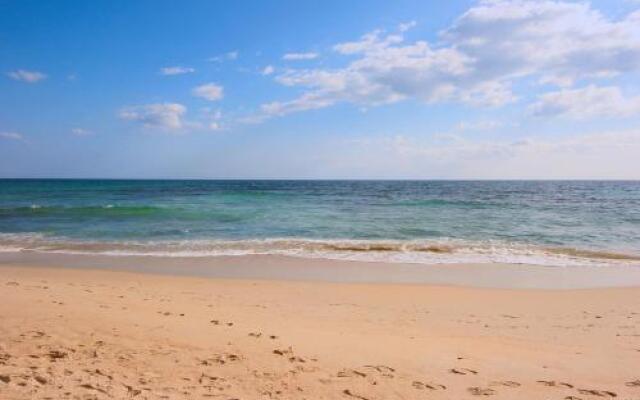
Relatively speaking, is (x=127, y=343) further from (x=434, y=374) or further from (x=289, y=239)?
(x=289, y=239)

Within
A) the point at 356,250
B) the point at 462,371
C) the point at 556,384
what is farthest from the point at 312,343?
the point at 356,250

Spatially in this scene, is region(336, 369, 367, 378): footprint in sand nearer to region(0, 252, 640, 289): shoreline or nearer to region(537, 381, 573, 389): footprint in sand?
region(537, 381, 573, 389): footprint in sand

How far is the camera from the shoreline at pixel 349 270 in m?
9.73

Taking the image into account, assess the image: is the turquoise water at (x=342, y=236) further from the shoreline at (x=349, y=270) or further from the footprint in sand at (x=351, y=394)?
the footprint in sand at (x=351, y=394)

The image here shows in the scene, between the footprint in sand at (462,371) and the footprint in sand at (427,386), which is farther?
the footprint in sand at (462,371)

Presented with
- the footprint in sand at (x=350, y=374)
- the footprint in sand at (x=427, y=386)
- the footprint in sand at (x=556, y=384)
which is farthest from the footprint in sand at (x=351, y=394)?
the footprint in sand at (x=556, y=384)

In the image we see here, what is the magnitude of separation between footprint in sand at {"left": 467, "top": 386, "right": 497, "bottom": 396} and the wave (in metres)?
8.33

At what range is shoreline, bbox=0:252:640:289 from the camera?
9.73 m

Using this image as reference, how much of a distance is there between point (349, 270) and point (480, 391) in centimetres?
710

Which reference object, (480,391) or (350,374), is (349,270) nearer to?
(350,374)

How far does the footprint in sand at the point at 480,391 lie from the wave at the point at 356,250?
8.33 metres

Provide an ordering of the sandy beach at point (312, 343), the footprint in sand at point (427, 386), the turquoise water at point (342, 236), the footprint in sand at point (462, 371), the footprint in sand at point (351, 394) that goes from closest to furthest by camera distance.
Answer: the footprint in sand at point (351, 394), the sandy beach at point (312, 343), the footprint in sand at point (427, 386), the footprint in sand at point (462, 371), the turquoise water at point (342, 236)

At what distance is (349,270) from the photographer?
1094 cm

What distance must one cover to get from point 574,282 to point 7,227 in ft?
77.2
